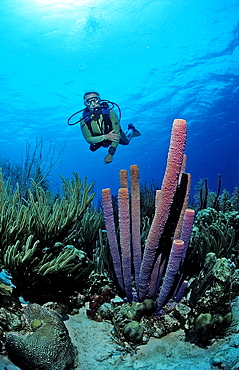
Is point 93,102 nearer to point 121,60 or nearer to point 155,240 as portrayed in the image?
point 155,240

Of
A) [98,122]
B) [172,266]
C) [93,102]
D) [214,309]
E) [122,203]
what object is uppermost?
[93,102]

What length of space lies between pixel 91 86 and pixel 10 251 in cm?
3330

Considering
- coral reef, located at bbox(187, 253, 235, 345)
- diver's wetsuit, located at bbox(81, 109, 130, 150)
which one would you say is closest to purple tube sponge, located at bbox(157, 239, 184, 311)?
coral reef, located at bbox(187, 253, 235, 345)

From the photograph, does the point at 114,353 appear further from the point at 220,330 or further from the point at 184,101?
the point at 184,101

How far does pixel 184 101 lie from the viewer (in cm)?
3569

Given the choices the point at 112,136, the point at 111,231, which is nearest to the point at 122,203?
the point at 111,231

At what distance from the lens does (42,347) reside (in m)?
1.89

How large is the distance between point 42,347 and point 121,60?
30681 mm

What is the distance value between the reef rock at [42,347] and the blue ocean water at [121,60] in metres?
13.4

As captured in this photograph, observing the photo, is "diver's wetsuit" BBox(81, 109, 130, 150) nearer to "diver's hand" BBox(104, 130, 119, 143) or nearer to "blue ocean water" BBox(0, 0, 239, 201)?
"diver's hand" BBox(104, 130, 119, 143)

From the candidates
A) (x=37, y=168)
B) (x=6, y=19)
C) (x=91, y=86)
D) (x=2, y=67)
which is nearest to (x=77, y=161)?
(x=91, y=86)

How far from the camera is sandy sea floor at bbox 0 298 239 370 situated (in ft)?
6.92

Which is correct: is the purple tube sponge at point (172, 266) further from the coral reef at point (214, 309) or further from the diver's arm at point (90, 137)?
the diver's arm at point (90, 137)

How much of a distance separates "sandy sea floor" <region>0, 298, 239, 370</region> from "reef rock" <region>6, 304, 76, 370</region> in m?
0.15
